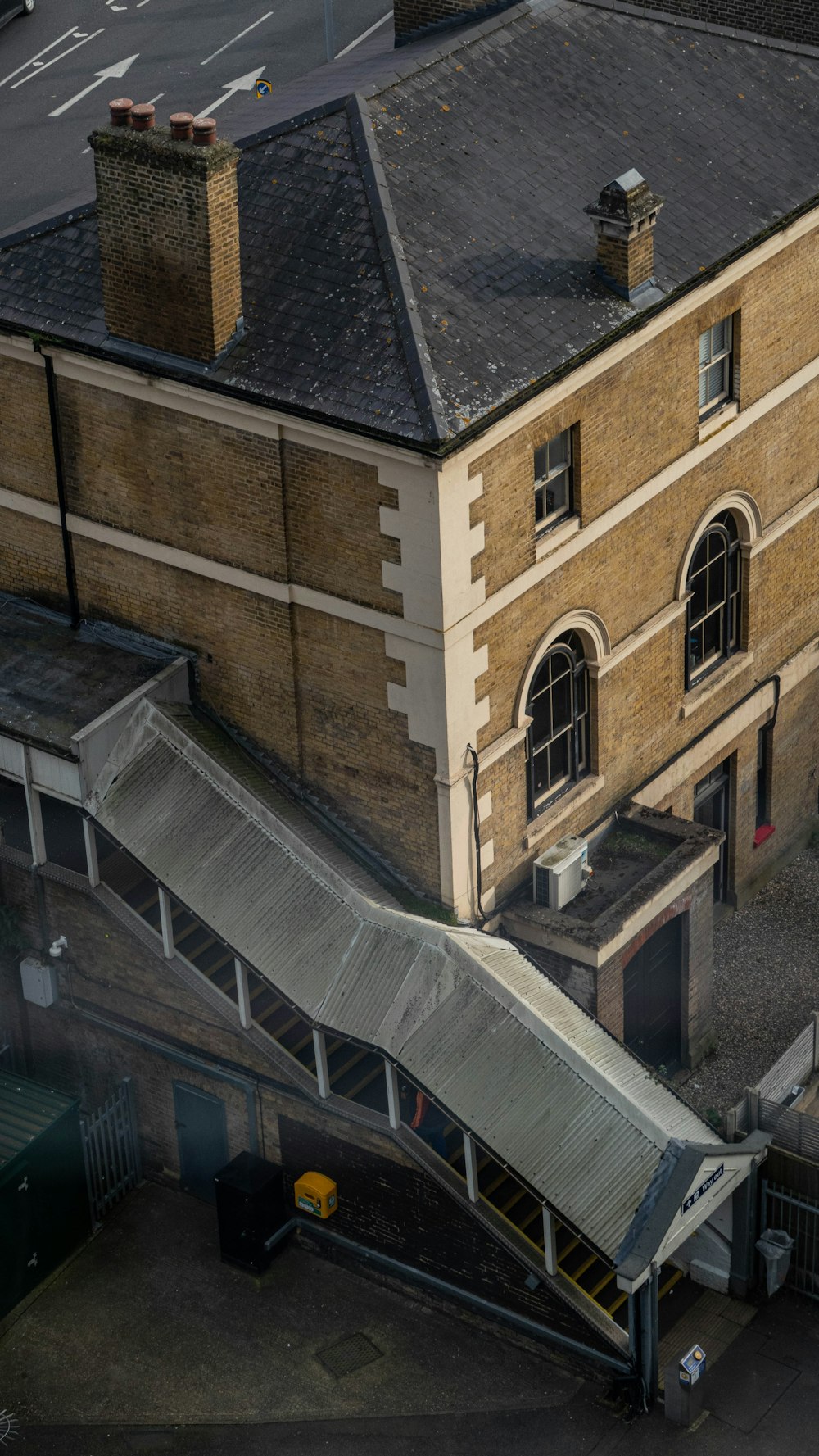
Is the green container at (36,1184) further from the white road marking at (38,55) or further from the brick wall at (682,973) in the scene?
the white road marking at (38,55)

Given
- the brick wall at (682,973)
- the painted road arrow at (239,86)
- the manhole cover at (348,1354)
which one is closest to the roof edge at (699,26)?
the brick wall at (682,973)

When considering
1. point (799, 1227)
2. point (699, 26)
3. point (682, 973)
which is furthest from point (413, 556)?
point (699, 26)

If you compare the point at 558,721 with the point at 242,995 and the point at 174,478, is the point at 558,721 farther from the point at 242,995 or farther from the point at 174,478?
the point at 174,478

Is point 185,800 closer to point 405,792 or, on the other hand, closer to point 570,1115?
point 405,792

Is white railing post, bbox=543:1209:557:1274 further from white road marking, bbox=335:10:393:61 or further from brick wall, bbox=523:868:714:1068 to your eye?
white road marking, bbox=335:10:393:61

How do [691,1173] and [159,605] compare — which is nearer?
[691,1173]

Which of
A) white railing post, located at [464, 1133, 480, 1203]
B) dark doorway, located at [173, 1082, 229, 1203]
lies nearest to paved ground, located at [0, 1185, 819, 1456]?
dark doorway, located at [173, 1082, 229, 1203]

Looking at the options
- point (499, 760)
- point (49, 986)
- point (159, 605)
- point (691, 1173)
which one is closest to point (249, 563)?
point (159, 605)
